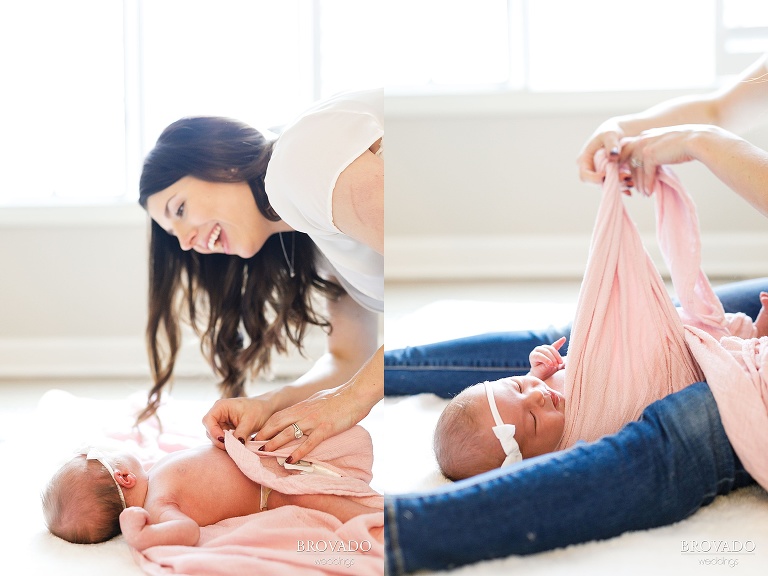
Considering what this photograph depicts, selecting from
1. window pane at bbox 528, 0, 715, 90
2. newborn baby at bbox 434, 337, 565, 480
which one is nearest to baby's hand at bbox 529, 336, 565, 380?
newborn baby at bbox 434, 337, 565, 480

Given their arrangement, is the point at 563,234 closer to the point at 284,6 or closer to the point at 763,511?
the point at 284,6

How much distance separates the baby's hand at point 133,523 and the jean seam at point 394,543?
1.06 feet

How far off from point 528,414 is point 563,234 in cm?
176

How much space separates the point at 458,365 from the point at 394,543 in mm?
704

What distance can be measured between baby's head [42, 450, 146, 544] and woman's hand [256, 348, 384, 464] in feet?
0.62

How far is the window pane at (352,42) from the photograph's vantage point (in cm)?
108

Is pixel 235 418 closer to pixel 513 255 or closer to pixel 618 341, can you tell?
pixel 618 341

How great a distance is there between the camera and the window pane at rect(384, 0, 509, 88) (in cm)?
262

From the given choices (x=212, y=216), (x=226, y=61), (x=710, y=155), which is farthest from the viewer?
(x=226, y=61)

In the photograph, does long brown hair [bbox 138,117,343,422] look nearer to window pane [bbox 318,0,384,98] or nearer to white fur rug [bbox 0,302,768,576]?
white fur rug [bbox 0,302,768,576]

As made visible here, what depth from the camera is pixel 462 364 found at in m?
1.42

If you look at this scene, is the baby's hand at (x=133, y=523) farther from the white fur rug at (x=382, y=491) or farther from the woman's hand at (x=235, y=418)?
the woman's hand at (x=235, y=418)

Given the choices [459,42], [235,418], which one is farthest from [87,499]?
[459,42]

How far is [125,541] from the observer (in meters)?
0.93
